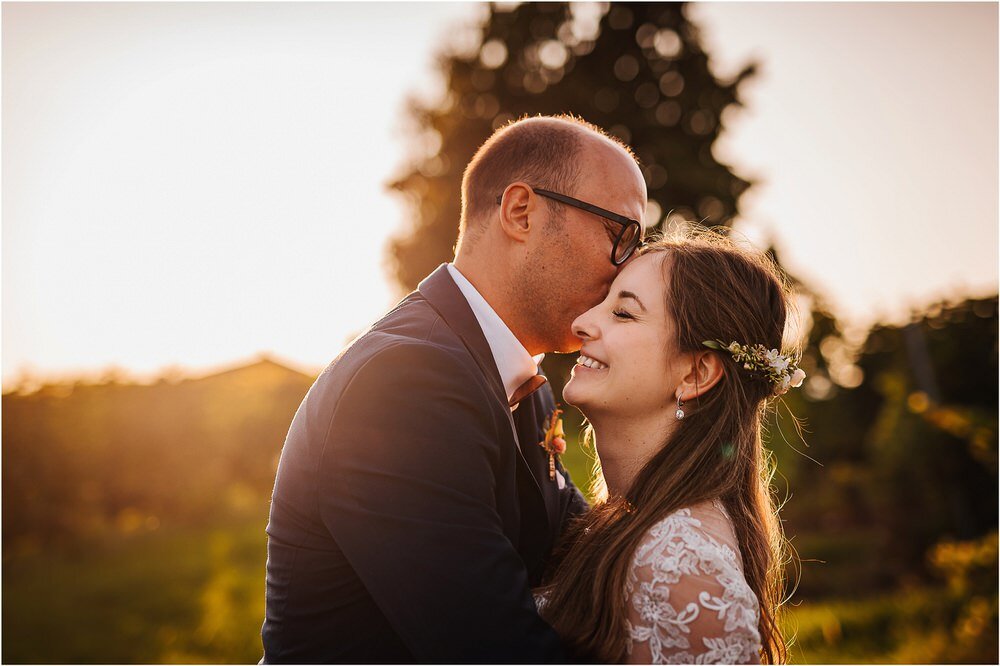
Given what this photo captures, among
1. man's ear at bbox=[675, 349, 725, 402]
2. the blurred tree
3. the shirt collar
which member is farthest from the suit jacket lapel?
the blurred tree

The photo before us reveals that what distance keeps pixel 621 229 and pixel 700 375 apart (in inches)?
30.6

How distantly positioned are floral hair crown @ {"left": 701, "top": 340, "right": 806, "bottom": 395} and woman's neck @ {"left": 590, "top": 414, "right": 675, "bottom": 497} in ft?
1.21

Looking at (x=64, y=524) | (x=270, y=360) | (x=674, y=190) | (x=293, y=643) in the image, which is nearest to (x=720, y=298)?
(x=293, y=643)

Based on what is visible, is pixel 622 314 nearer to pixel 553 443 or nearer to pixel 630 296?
pixel 630 296

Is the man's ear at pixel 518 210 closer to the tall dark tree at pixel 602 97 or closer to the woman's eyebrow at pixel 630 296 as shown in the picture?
the woman's eyebrow at pixel 630 296

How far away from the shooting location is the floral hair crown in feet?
10.1

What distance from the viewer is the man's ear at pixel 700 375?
10.2 ft

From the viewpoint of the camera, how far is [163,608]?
861cm

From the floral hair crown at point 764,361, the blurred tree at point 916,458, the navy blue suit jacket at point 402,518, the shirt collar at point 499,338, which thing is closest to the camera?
the navy blue suit jacket at point 402,518

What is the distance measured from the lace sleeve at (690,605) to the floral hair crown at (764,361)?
826 mm

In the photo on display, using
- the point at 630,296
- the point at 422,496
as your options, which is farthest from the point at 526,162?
the point at 422,496

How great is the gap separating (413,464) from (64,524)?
8109 millimetres

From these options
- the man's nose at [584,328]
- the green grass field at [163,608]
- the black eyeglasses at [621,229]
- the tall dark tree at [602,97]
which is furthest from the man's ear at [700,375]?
the tall dark tree at [602,97]

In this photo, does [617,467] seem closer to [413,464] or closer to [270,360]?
[413,464]
